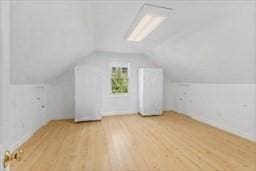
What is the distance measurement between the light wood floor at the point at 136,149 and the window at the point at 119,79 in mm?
1809

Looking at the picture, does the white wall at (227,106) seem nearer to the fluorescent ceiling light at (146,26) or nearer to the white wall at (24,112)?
the fluorescent ceiling light at (146,26)

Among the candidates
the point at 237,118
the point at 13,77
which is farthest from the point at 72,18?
the point at 237,118

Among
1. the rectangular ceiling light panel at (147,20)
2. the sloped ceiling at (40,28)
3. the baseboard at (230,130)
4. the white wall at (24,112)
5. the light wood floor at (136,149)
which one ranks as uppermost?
the rectangular ceiling light panel at (147,20)

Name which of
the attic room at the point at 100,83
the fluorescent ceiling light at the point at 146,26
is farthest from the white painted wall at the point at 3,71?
the fluorescent ceiling light at the point at 146,26

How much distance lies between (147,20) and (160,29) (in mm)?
465

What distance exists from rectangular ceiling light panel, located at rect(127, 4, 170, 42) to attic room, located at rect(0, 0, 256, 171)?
0.02 metres

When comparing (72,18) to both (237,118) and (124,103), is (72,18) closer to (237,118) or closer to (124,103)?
(124,103)

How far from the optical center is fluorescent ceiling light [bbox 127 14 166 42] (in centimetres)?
225

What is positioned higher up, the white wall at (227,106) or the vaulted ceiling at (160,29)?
the vaulted ceiling at (160,29)

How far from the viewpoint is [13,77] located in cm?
223

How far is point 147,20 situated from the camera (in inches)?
93.4

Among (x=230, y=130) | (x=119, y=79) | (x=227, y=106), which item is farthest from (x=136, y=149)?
(x=119, y=79)

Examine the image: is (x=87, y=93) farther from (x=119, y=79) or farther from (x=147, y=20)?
(x=147, y=20)

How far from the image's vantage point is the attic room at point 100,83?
171 centimetres
